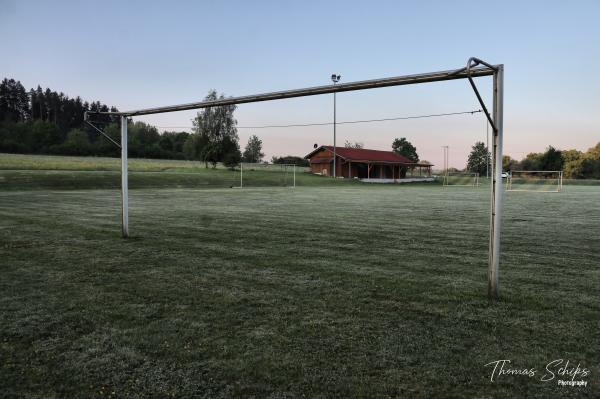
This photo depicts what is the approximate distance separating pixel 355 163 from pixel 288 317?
188 feet

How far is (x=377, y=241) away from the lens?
8.98 m

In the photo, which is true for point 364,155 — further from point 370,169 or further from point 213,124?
point 213,124

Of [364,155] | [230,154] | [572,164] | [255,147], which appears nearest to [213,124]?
[230,154]

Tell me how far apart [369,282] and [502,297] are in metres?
1.67

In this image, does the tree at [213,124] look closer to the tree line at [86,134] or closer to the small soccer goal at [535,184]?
the tree line at [86,134]

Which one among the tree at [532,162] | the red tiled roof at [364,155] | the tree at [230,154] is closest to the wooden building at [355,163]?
the red tiled roof at [364,155]

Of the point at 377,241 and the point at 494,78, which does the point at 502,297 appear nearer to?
the point at 494,78

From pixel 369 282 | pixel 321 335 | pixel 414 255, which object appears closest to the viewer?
pixel 321 335

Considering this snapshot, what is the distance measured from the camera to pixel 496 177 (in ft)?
15.1

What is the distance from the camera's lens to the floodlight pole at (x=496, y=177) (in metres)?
4.47

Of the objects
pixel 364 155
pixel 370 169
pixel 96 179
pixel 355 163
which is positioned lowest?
pixel 96 179

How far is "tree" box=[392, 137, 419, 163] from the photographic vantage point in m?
109

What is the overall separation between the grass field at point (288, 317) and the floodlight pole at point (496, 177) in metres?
0.33

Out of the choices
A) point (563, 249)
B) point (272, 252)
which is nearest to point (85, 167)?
point (272, 252)
